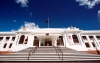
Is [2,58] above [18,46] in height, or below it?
below

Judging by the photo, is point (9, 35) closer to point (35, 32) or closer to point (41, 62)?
point (35, 32)

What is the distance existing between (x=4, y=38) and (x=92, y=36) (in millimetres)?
25246

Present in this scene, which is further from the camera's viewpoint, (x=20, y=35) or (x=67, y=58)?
(x=20, y=35)

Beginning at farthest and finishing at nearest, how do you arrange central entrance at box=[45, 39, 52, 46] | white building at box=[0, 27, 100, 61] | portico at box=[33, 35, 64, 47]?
central entrance at box=[45, 39, 52, 46] < portico at box=[33, 35, 64, 47] < white building at box=[0, 27, 100, 61]

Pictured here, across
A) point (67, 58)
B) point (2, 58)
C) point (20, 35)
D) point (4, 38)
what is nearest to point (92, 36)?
point (67, 58)

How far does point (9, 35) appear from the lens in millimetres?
24109

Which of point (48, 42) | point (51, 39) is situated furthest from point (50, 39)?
point (48, 42)

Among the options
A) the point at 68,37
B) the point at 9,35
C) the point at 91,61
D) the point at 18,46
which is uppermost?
the point at 9,35

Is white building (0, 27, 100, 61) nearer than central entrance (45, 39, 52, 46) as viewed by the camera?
Yes

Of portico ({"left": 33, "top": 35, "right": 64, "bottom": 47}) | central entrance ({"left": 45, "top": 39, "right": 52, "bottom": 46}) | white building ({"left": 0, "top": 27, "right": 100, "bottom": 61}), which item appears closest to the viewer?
white building ({"left": 0, "top": 27, "right": 100, "bottom": 61})

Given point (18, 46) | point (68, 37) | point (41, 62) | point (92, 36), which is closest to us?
point (41, 62)

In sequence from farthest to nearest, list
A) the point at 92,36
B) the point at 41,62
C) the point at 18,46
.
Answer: the point at 92,36, the point at 18,46, the point at 41,62

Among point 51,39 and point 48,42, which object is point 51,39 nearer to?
point 51,39

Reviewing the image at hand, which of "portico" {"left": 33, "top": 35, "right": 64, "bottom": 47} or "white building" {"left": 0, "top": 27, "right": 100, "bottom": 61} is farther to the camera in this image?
"portico" {"left": 33, "top": 35, "right": 64, "bottom": 47}
